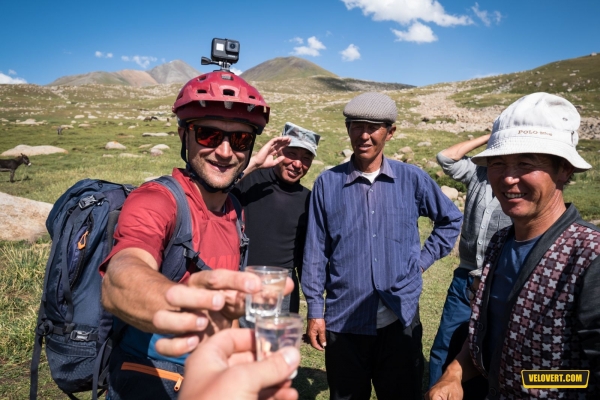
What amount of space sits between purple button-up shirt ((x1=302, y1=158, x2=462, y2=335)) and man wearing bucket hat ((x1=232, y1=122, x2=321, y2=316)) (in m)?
0.57

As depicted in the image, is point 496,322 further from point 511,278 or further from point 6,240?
point 6,240

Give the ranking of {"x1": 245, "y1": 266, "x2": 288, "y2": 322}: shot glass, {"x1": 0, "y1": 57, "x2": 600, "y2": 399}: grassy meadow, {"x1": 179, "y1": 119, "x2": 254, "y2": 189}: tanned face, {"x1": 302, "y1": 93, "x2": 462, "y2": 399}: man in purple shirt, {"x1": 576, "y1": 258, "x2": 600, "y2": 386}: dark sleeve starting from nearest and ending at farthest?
{"x1": 245, "y1": 266, "x2": 288, "y2": 322}: shot glass → {"x1": 576, "y1": 258, "x2": 600, "y2": 386}: dark sleeve → {"x1": 179, "y1": 119, "x2": 254, "y2": 189}: tanned face → {"x1": 302, "y1": 93, "x2": 462, "y2": 399}: man in purple shirt → {"x1": 0, "y1": 57, "x2": 600, "y2": 399}: grassy meadow

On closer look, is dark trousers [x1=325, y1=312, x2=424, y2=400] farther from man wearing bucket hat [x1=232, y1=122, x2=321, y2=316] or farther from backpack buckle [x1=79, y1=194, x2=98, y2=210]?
backpack buckle [x1=79, y1=194, x2=98, y2=210]

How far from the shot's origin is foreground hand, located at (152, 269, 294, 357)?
4.50ft

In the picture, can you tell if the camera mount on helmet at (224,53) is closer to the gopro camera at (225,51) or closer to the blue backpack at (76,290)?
the gopro camera at (225,51)

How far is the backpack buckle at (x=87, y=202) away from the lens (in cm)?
271

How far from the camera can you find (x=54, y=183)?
51.4 feet

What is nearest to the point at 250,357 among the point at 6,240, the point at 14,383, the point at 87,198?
the point at 87,198

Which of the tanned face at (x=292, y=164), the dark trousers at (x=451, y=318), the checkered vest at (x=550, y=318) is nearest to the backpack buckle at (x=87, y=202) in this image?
the tanned face at (x=292, y=164)

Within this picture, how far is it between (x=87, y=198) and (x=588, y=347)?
10.1ft

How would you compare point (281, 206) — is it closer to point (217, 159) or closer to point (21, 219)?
point (217, 159)

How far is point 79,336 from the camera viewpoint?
2703 mm

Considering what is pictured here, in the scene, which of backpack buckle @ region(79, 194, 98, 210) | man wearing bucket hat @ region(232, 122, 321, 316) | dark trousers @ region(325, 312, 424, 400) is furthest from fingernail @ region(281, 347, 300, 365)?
man wearing bucket hat @ region(232, 122, 321, 316)

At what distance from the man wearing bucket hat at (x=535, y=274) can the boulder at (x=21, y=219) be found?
973cm
